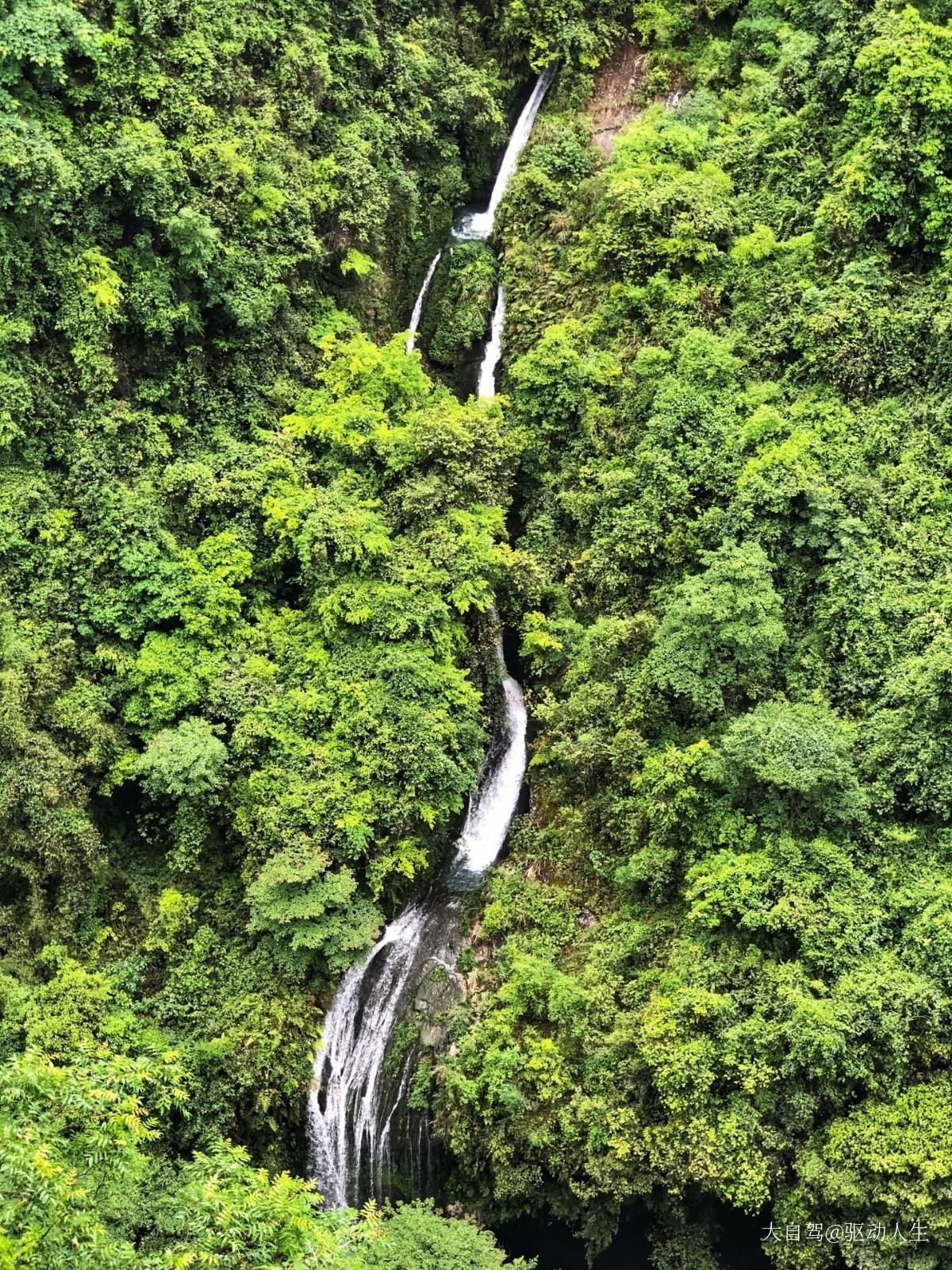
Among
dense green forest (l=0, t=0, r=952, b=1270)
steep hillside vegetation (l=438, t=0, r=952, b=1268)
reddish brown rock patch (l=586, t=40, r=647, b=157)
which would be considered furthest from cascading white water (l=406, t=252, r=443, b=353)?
reddish brown rock patch (l=586, t=40, r=647, b=157)

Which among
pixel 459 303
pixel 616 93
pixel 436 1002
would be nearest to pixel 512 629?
pixel 436 1002

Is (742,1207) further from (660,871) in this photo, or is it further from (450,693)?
(450,693)

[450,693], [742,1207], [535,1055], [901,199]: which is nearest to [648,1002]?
[535,1055]

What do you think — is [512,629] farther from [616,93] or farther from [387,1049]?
[616,93]

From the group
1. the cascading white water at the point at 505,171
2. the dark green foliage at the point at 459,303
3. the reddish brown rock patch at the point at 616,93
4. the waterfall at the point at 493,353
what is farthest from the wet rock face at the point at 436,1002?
the reddish brown rock patch at the point at 616,93

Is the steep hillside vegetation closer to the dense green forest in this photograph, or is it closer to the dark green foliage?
the dense green forest

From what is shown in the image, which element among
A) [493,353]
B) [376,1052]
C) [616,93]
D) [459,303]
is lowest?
[376,1052]
